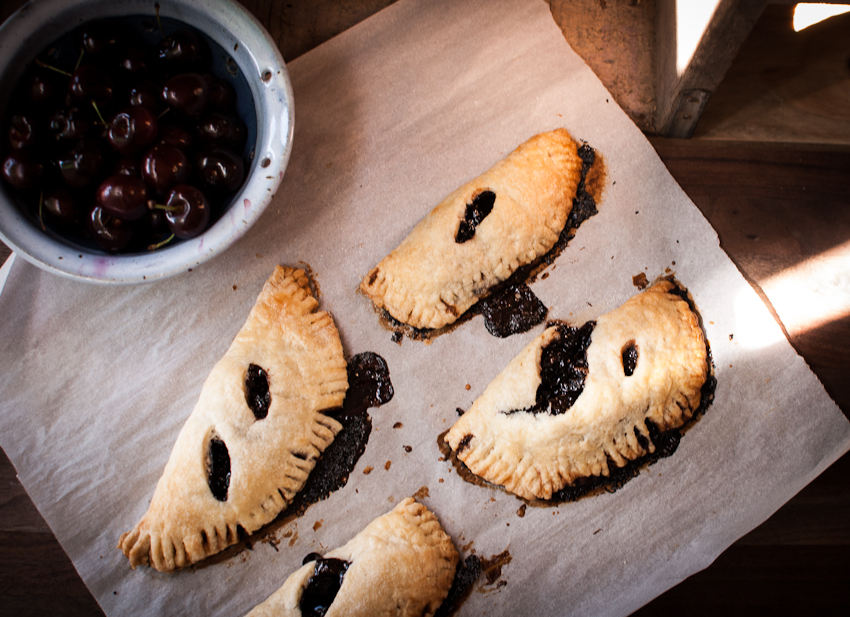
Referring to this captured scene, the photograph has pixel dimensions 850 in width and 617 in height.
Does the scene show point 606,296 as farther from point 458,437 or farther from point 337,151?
point 337,151

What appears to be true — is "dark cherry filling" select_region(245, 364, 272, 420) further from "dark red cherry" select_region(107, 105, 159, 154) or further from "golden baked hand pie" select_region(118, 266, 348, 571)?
"dark red cherry" select_region(107, 105, 159, 154)

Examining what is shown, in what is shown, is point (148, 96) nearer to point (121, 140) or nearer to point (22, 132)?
point (121, 140)

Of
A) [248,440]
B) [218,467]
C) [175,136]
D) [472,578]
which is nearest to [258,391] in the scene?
[248,440]

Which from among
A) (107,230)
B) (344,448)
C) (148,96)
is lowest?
(344,448)

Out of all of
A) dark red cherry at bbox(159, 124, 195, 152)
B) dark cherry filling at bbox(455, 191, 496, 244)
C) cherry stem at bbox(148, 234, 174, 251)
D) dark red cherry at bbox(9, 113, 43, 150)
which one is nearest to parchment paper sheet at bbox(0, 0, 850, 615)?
dark cherry filling at bbox(455, 191, 496, 244)

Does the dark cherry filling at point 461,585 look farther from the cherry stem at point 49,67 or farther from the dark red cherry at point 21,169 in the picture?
the cherry stem at point 49,67

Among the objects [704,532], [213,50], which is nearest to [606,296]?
[704,532]
